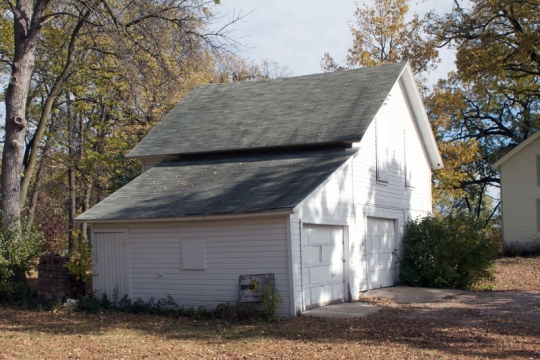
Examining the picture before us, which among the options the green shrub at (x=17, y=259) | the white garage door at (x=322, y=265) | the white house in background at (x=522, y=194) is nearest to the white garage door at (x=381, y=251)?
the white garage door at (x=322, y=265)

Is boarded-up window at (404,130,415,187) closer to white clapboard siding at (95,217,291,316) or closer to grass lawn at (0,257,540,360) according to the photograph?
grass lawn at (0,257,540,360)

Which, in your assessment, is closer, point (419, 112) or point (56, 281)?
point (56, 281)

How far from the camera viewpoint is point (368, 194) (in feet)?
60.4

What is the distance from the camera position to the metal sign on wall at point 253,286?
14289mm

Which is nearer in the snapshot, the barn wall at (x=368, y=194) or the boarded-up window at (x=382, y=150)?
the barn wall at (x=368, y=194)

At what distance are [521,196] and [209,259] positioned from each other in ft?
82.1

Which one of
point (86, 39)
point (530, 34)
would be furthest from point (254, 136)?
point (530, 34)

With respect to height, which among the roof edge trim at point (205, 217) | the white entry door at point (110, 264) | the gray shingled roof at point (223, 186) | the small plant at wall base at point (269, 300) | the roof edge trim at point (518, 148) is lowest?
the small plant at wall base at point (269, 300)

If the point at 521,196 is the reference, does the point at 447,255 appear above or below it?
below

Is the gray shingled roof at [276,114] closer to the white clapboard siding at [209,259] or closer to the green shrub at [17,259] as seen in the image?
the white clapboard siding at [209,259]

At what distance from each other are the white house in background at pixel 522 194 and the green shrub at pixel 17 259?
85.4ft

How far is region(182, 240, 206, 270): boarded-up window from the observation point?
15266 millimetres

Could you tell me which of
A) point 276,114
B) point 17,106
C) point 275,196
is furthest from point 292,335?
point 17,106

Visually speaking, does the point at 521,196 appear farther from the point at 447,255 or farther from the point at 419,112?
the point at 447,255
